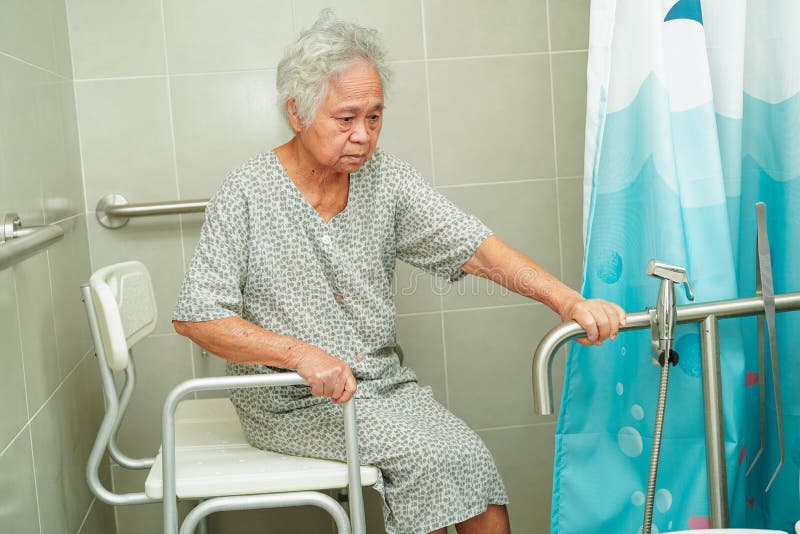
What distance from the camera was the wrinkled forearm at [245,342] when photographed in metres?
1.53

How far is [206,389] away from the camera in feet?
4.93

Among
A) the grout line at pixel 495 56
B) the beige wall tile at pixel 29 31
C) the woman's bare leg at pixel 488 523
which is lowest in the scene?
the woman's bare leg at pixel 488 523

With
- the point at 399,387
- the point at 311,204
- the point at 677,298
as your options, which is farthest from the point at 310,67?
the point at 677,298

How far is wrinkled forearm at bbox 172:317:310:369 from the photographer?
1525 millimetres

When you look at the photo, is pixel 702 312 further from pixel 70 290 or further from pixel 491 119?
pixel 70 290

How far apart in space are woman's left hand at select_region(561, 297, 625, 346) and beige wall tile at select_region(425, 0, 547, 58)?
1.10 meters

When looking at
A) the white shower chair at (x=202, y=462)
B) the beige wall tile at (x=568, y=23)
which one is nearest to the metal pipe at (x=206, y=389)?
the white shower chair at (x=202, y=462)

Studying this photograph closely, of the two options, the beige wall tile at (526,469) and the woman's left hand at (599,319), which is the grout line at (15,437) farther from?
the beige wall tile at (526,469)

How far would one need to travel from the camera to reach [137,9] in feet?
7.12

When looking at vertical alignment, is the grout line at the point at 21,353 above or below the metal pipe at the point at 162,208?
below

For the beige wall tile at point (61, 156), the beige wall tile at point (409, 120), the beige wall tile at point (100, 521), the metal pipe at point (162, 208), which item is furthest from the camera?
the beige wall tile at point (409, 120)

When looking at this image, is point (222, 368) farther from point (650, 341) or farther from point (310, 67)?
point (650, 341)

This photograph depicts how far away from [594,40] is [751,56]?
259 mm

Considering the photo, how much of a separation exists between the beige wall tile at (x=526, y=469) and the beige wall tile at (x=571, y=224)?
43 cm
